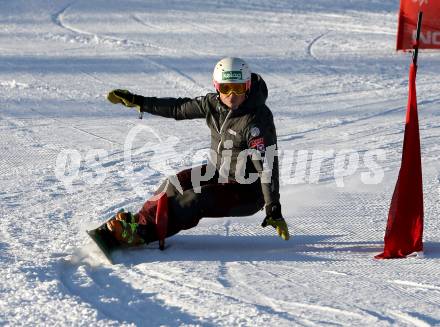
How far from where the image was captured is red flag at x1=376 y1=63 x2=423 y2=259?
568 centimetres

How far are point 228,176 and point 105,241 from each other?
99 cm

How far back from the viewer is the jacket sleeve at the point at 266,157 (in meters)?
5.60

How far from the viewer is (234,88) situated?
18.7 feet

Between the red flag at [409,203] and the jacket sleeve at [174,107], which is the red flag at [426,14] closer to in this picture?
the red flag at [409,203]

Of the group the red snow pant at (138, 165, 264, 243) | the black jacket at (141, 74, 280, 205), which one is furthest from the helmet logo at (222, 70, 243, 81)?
the red snow pant at (138, 165, 264, 243)

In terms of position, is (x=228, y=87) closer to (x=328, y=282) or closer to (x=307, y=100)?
(x=328, y=282)

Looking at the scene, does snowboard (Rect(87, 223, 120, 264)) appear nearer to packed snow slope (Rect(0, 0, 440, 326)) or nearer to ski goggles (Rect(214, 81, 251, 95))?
packed snow slope (Rect(0, 0, 440, 326))

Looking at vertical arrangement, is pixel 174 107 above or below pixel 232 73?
below

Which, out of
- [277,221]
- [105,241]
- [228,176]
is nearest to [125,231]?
[105,241]

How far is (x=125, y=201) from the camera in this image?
6910mm

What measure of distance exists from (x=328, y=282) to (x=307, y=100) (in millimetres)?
5767

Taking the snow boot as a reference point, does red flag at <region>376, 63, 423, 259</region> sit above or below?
above

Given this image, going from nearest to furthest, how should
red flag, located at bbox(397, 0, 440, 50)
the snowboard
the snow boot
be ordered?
1. the snowboard
2. the snow boot
3. red flag, located at bbox(397, 0, 440, 50)

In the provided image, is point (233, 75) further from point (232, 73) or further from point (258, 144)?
point (258, 144)
